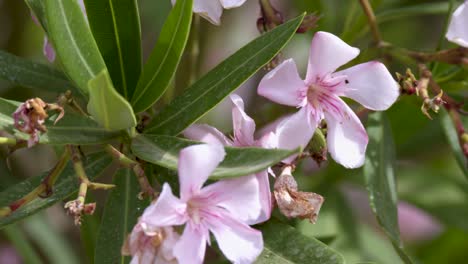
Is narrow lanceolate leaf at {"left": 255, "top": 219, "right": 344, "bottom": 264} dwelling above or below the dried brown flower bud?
below

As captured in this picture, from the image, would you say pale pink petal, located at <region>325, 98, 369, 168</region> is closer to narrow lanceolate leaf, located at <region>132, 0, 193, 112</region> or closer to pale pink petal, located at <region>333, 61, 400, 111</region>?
pale pink petal, located at <region>333, 61, 400, 111</region>

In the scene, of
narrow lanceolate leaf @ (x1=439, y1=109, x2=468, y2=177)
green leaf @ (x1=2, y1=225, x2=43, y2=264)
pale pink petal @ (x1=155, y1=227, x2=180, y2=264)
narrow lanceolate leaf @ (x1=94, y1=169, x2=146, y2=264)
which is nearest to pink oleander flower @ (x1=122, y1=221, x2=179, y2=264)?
pale pink petal @ (x1=155, y1=227, x2=180, y2=264)

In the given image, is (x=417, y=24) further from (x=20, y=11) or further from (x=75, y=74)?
(x=75, y=74)

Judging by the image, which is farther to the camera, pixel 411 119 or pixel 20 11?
pixel 20 11

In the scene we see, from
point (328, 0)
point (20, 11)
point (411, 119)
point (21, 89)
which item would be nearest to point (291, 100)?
point (411, 119)

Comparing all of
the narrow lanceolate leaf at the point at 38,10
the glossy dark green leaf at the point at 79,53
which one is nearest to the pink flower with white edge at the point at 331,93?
the glossy dark green leaf at the point at 79,53

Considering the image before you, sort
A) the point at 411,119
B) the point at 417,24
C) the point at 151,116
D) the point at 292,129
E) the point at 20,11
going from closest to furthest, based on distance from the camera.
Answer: the point at 292,129, the point at 151,116, the point at 411,119, the point at 20,11, the point at 417,24
